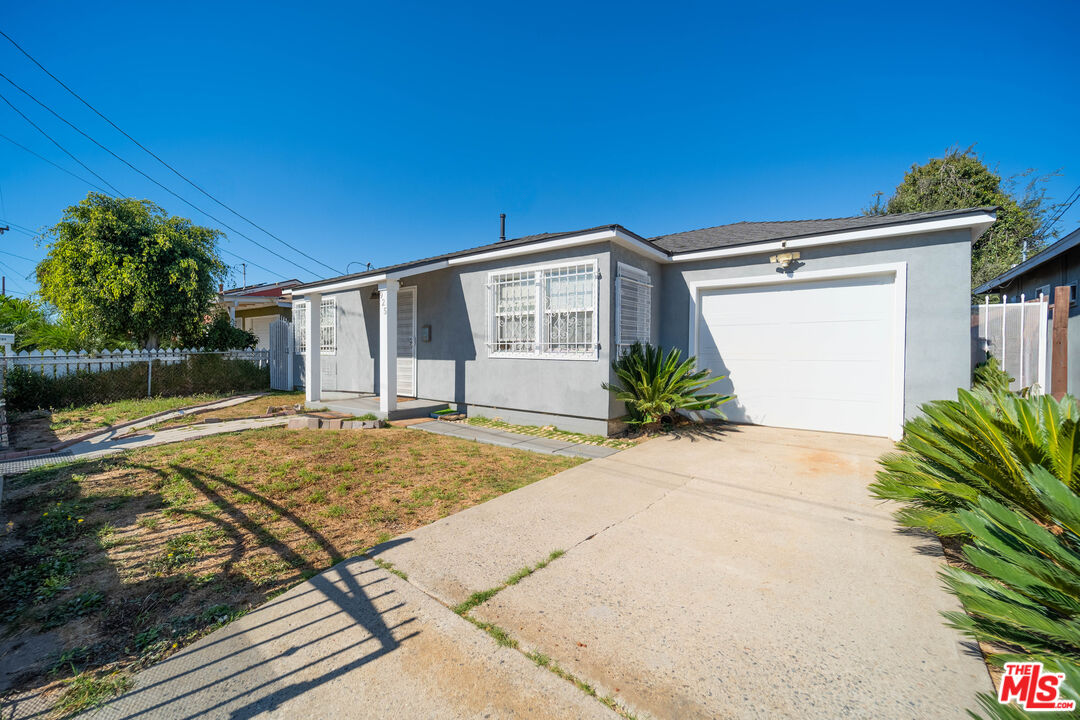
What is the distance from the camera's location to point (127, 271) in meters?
9.71

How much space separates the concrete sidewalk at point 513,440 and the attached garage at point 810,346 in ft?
10.3

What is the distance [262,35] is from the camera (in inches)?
376

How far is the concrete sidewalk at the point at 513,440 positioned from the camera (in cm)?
593

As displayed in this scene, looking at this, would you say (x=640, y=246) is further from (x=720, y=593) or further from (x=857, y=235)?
(x=720, y=593)

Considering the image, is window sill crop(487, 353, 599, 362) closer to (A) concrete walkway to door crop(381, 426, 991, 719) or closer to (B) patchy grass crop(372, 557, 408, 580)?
(A) concrete walkway to door crop(381, 426, 991, 719)

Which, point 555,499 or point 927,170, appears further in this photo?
point 927,170

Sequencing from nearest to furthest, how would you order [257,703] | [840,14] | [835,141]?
[257,703], [840,14], [835,141]

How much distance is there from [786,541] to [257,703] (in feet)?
11.0

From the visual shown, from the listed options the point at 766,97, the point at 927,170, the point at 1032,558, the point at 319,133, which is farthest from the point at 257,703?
the point at 927,170

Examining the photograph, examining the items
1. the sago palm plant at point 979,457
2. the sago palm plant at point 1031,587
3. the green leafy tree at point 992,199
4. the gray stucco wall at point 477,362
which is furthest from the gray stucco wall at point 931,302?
the green leafy tree at point 992,199

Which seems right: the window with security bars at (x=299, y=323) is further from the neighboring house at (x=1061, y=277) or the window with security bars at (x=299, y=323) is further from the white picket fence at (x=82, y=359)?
the neighboring house at (x=1061, y=277)

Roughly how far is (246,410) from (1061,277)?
1709 cm

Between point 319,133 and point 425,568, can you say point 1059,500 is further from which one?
point 319,133

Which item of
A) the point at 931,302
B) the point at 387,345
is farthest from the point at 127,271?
the point at 931,302
